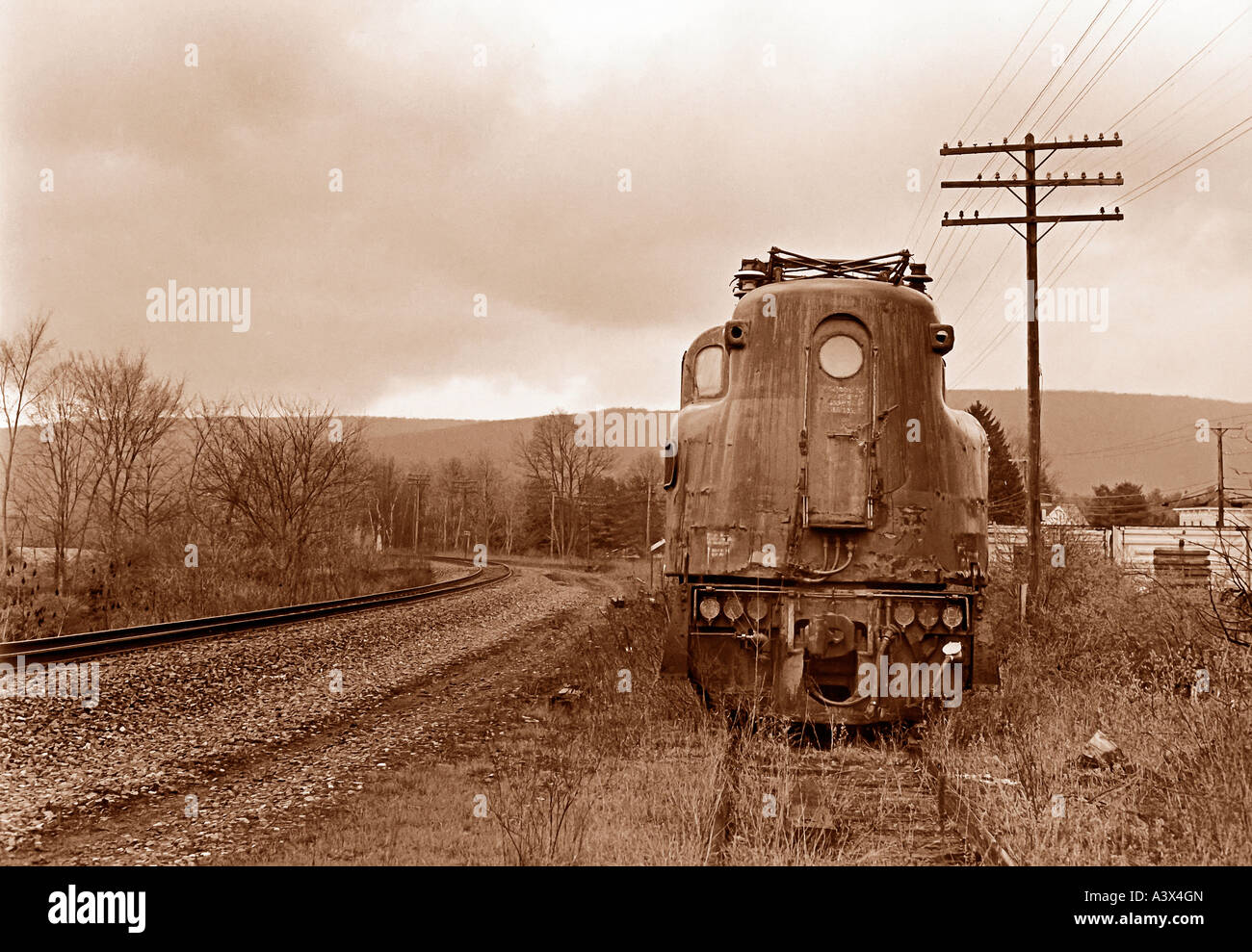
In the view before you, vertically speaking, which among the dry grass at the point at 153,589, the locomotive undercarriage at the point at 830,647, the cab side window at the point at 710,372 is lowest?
the dry grass at the point at 153,589

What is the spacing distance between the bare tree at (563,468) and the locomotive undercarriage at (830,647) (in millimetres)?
67367

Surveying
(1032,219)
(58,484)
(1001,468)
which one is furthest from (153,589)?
(1001,468)

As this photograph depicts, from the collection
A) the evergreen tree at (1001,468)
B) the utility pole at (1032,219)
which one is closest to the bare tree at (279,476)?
the utility pole at (1032,219)

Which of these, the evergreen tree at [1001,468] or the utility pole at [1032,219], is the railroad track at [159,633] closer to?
the utility pole at [1032,219]

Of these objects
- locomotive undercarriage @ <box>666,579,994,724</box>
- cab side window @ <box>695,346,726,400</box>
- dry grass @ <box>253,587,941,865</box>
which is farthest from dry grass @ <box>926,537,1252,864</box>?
cab side window @ <box>695,346,726,400</box>

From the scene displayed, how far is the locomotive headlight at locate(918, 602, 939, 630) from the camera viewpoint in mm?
7844

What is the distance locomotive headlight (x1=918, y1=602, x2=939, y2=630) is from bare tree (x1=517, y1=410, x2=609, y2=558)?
67647 millimetres

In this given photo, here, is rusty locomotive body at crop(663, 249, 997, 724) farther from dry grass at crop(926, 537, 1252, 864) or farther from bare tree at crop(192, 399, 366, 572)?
bare tree at crop(192, 399, 366, 572)

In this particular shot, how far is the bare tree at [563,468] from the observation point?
7638 cm

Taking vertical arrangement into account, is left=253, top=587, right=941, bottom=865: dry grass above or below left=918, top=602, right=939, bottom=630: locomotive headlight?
below

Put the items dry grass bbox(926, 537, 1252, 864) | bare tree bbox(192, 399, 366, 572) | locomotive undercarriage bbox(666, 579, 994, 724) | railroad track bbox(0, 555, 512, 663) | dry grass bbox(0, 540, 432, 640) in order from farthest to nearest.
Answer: bare tree bbox(192, 399, 366, 572) → dry grass bbox(0, 540, 432, 640) → railroad track bbox(0, 555, 512, 663) → locomotive undercarriage bbox(666, 579, 994, 724) → dry grass bbox(926, 537, 1252, 864)

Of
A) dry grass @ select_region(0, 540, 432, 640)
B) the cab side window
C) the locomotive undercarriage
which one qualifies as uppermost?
the cab side window

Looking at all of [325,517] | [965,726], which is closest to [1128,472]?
[325,517]
